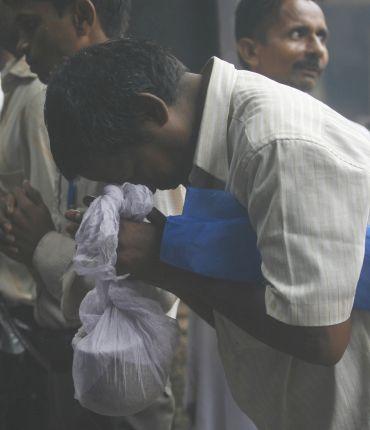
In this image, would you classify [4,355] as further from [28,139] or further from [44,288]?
[28,139]

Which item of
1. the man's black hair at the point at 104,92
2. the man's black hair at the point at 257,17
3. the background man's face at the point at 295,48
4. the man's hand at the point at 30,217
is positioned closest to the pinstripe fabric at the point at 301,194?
the man's black hair at the point at 104,92

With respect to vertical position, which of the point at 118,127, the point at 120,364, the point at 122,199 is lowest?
the point at 120,364

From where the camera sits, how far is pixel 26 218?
8.85 feet

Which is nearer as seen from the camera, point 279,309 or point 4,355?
point 279,309

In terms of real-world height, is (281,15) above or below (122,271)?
above

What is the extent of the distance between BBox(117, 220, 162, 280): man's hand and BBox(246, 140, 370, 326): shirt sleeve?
32cm

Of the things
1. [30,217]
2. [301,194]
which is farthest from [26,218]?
[301,194]

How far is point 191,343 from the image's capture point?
130 inches

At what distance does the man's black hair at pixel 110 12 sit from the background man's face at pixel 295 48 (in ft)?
3.28

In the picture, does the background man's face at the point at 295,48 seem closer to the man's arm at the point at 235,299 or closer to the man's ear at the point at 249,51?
the man's ear at the point at 249,51

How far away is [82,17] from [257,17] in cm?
127

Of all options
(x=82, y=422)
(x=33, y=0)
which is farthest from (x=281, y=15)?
(x=82, y=422)

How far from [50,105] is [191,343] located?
5.37ft

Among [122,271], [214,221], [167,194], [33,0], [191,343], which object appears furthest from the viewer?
[191,343]
